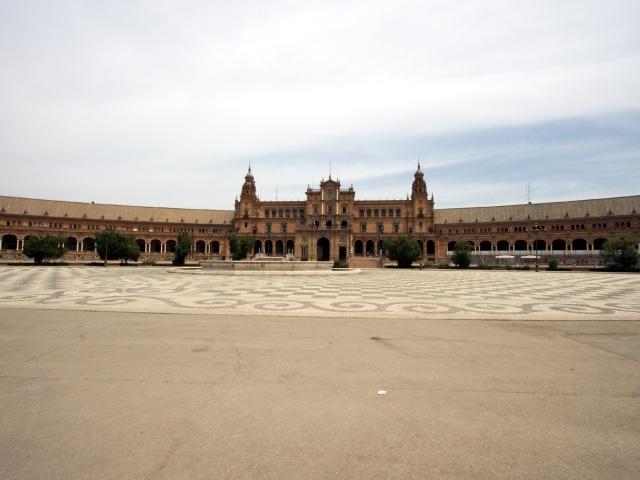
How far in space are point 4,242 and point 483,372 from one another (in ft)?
358

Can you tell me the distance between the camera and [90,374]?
5680 mm

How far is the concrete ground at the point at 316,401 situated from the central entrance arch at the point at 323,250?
76.1m

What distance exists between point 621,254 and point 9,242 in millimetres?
118438

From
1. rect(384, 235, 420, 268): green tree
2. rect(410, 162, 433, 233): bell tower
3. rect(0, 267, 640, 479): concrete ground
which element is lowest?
rect(0, 267, 640, 479): concrete ground

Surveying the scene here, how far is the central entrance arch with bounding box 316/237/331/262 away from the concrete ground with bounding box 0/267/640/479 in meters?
76.1

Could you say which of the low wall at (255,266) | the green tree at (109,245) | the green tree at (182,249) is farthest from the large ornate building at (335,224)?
the low wall at (255,266)

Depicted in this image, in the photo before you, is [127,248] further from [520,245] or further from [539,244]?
[539,244]

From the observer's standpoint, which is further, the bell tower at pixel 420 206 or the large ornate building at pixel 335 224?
the bell tower at pixel 420 206

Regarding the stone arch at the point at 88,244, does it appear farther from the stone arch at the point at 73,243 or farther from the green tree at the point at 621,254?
the green tree at the point at 621,254

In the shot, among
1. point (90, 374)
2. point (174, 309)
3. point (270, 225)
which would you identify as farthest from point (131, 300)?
point (270, 225)

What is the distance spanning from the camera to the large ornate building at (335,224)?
269 ft

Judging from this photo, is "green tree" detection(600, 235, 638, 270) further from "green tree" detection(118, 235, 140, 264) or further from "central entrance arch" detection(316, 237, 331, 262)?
"green tree" detection(118, 235, 140, 264)

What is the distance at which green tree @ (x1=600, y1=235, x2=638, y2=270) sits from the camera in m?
49.9

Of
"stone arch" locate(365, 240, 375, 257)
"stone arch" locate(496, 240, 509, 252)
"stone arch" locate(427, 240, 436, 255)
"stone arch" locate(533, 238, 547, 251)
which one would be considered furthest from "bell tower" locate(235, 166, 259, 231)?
"stone arch" locate(533, 238, 547, 251)
